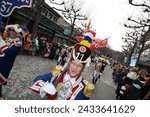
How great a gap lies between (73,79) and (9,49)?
7.98 ft

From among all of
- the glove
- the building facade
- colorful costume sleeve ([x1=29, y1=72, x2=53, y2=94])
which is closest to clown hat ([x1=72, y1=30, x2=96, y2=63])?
colorful costume sleeve ([x1=29, y1=72, x2=53, y2=94])

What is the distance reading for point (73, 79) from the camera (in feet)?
11.8

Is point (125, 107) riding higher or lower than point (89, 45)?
lower

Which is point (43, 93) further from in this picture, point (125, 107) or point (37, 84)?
point (125, 107)

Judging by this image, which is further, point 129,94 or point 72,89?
point 129,94

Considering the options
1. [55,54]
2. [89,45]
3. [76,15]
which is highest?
[76,15]

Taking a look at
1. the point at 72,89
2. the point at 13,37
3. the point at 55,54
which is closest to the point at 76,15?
the point at 55,54

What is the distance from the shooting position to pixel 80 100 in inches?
131

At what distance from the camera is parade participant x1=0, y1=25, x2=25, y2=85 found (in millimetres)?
5615

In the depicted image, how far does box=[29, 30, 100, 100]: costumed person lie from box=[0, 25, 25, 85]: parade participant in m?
2.28

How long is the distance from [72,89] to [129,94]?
5.87m

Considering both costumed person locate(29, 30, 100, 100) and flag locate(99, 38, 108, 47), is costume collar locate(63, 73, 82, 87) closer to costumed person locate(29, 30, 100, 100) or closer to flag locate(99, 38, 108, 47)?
costumed person locate(29, 30, 100, 100)

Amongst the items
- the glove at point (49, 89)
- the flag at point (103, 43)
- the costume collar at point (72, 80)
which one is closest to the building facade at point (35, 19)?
the flag at point (103, 43)

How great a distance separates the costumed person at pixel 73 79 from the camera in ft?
11.5
